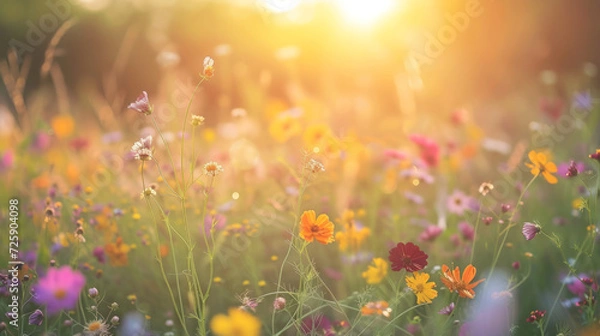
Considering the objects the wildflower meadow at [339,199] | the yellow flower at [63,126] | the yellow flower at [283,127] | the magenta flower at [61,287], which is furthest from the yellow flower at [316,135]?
the yellow flower at [63,126]

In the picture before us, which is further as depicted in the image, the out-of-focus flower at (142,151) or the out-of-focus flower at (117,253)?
the out-of-focus flower at (117,253)

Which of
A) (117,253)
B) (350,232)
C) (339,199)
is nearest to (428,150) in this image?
(339,199)

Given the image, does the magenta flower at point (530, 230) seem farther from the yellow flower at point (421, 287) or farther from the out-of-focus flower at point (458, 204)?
the out-of-focus flower at point (458, 204)

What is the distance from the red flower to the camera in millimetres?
1425

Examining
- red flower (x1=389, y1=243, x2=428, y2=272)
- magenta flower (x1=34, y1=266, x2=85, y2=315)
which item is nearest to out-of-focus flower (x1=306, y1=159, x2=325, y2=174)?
red flower (x1=389, y1=243, x2=428, y2=272)

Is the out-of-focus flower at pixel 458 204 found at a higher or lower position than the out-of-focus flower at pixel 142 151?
lower

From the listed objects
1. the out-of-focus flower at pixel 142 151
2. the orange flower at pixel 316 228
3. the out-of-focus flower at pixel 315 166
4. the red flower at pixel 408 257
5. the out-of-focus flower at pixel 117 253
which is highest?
the out-of-focus flower at pixel 142 151

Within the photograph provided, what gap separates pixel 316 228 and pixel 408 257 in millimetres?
233

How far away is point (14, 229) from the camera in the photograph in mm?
2137

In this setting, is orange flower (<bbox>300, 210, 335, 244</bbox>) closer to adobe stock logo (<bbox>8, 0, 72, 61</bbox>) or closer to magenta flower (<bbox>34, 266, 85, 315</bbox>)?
magenta flower (<bbox>34, 266, 85, 315</bbox>)

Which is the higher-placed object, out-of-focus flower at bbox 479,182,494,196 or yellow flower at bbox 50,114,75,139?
out-of-focus flower at bbox 479,182,494,196

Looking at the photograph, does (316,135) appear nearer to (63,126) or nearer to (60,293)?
(60,293)

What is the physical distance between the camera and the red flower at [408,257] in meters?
1.42

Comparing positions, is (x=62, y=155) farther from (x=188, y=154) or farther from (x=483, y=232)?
(x=483, y=232)
